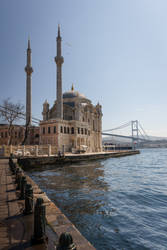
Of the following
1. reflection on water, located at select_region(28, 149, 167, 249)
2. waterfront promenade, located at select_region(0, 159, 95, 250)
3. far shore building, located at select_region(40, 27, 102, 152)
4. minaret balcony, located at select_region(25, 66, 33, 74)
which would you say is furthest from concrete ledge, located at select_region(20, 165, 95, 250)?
minaret balcony, located at select_region(25, 66, 33, 74)

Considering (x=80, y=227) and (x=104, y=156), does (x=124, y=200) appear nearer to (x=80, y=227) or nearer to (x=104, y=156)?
(x=80, y=227)

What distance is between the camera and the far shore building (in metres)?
35.6

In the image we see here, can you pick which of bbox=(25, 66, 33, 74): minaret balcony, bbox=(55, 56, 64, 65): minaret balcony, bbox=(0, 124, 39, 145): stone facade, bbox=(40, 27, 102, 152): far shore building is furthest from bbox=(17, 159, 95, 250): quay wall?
bbox=(25, 66, 33, 74): minaret balcony

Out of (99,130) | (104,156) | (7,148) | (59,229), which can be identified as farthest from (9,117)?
(59,229)

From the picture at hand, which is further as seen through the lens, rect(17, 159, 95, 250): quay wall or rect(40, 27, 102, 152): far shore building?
rect(40, 27, 102, 152): far shore building

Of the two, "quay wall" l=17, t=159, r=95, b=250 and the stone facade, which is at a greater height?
the stone facade

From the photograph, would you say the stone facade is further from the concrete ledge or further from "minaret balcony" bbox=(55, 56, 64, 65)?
the concrete ledge

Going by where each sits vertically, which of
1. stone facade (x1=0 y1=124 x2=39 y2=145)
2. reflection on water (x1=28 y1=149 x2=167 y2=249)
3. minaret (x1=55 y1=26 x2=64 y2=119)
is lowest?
reflection on water (x1=28 y1=149 x2=167 y2=249)

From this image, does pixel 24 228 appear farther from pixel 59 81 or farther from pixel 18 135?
pixel 18 135

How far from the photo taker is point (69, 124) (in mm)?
38500

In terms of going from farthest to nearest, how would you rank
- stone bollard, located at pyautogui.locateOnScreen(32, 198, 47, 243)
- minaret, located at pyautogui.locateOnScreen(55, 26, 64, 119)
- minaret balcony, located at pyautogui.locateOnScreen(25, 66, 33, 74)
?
minaret balcony, located at pyautogui.locateOnScreen(25, 66, 33, 74) < minaret, located at pyautogui.locateOnScreen(55, 26, 64, 119) < stone bollard, located at pyautogui.locateOnScreen(32, 198, 47, 243)

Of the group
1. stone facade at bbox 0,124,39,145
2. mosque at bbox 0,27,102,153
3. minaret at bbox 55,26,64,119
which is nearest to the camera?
mosque at bbox 0,27,102,153

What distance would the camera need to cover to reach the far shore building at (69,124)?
117 feet

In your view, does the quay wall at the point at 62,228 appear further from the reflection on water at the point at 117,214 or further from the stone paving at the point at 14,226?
the reflection on water at the point at 117,214
